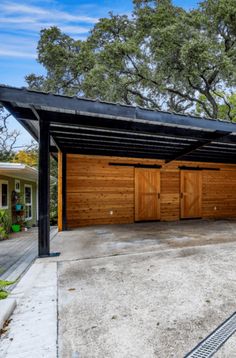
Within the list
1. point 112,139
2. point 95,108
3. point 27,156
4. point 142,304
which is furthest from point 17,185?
point 27,156

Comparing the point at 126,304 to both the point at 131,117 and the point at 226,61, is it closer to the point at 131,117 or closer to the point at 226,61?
the point at 131,117

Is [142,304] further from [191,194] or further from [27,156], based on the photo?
[27,156]

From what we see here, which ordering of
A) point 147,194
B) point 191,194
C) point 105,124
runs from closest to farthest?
point 105,124 < point 147,194 < point 191,194

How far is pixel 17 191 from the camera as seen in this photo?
30.1ft

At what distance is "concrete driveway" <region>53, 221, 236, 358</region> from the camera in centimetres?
165

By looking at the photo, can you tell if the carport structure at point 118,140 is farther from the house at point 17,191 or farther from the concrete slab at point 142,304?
the concrete slab at point 142,304

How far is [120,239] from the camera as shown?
5168mm

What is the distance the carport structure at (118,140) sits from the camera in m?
3.57

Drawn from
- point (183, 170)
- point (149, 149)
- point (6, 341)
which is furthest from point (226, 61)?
point (6, 341)

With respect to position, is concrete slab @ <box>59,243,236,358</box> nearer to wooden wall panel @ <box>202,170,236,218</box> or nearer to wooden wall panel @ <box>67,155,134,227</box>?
wooden wall panel @ <box>67,155,134,227</box>

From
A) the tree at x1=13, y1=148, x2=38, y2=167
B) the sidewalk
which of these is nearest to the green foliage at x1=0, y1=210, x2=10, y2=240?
the sidewalk

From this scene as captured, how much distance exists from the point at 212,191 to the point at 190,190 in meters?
0.94

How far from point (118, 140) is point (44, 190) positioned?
255 centimetres

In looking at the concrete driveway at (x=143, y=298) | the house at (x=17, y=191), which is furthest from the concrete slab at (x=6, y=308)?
the house at (x=17, y=191)
